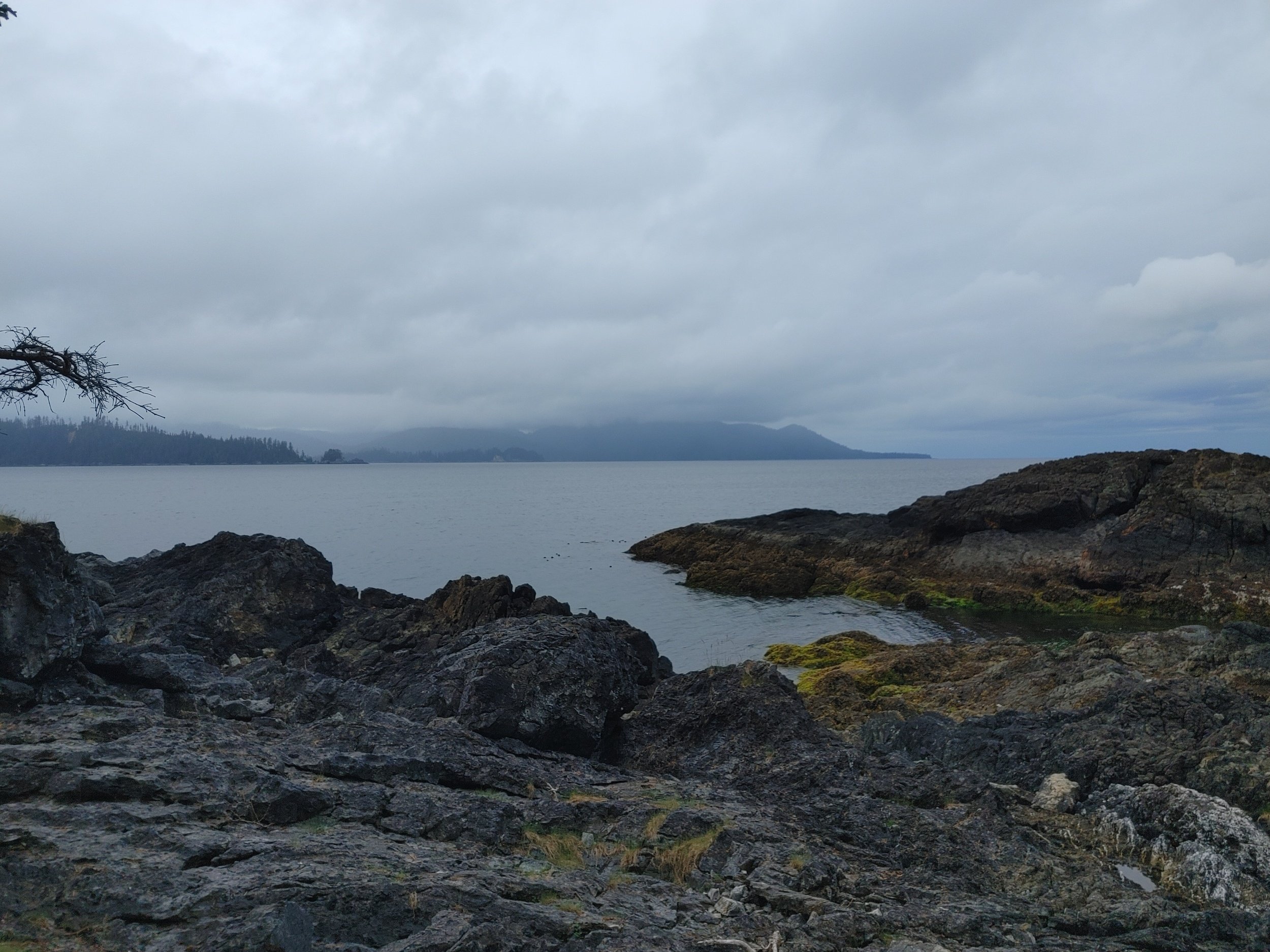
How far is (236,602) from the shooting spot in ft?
85.8

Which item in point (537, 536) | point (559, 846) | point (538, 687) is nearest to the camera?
point (559, 846)

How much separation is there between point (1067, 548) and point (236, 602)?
48.8 metres

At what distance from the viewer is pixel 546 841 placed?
812 cm

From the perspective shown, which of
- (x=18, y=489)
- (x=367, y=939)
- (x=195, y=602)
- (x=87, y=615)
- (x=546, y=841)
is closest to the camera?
(x=367, y=939)

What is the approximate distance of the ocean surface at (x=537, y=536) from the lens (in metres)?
42.0

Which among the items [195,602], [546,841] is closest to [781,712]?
[546,841]

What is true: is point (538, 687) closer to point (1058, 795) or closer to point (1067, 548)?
point (1058, 795)

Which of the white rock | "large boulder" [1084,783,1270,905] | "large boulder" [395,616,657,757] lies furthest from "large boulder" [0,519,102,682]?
"large boulder" [1084,783,1270,905]

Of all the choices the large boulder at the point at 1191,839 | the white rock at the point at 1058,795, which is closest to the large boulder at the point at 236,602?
the white rock at the point at 1058,795

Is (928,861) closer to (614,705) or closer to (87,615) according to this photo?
(614,705)

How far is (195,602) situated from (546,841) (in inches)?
903

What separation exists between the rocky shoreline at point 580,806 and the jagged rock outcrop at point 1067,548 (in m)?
30.5

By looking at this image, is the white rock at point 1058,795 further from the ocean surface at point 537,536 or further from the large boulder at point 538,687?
the ocean surface at point 537,536

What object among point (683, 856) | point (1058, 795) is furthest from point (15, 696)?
point (1058, 795)
